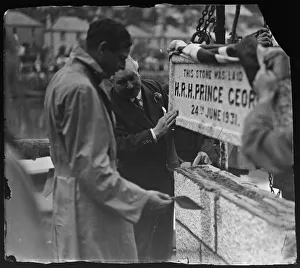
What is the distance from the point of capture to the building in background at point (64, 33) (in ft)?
13.6

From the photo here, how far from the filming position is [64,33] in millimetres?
4184

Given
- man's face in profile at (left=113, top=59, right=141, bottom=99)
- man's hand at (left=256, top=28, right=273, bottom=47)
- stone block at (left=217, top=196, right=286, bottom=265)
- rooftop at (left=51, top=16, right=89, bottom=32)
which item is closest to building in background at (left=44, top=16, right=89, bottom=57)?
rooftop at (left=51, top=16, right=89, bottom=32)

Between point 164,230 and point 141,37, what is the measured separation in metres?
1.35

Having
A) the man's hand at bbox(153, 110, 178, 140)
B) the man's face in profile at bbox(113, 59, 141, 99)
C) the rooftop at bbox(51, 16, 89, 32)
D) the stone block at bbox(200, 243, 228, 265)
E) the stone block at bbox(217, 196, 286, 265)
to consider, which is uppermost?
the rooftop at bbox(51, 16, 89, 32)

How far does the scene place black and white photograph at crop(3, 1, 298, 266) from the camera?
3.89 m

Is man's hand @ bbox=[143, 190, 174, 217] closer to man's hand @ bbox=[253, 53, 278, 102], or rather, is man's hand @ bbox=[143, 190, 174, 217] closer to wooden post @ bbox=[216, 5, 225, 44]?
man's hand @ bbox=[253, 53, 278, 102]

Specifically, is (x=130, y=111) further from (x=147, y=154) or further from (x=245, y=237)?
(x=245, y=237)

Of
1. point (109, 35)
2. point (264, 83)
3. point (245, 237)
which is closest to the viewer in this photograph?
point (264, 83)

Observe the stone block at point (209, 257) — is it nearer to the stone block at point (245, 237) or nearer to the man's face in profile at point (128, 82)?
the stone block at point (245, 237)

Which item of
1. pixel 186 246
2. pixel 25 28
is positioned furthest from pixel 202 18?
pixel 186 246

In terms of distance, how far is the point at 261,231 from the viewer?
12.3ft

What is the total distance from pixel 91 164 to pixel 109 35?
2.83 feet

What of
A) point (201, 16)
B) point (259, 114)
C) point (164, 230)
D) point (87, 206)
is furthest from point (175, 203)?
point (201, 16)

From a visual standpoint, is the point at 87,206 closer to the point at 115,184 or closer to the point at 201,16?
the point at 115,184
